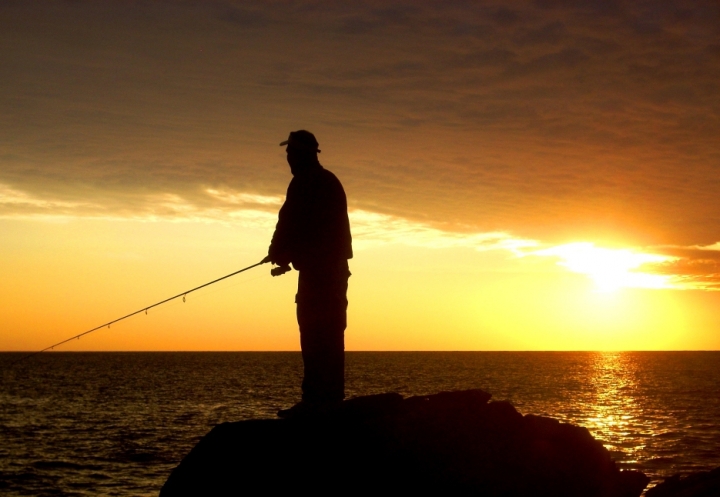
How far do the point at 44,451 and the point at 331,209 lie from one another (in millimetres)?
32848

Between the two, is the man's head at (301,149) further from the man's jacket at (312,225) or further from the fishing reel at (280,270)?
the fishing reel at (280,270)

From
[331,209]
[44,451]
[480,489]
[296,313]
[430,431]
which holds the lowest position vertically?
[44,451]

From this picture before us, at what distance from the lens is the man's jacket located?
9.05m

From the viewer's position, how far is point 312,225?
907cm

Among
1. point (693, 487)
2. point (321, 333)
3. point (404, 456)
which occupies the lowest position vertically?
point (693, 487)

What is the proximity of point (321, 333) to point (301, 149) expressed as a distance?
2127 mm

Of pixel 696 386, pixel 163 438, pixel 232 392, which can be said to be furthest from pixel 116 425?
pixel 696 386

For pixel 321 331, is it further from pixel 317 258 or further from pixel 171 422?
pixel 171 422

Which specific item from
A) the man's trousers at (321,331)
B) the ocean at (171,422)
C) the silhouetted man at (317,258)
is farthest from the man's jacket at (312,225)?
the ocean at (171,422)

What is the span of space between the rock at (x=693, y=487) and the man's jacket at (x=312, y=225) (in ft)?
14.1

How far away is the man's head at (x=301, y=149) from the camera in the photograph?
30.2 ft

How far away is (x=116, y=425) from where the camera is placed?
47812 millimetres

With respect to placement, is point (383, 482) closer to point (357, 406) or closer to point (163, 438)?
point (357, 406)

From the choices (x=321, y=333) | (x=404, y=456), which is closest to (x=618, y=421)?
(x=321, y=333)
